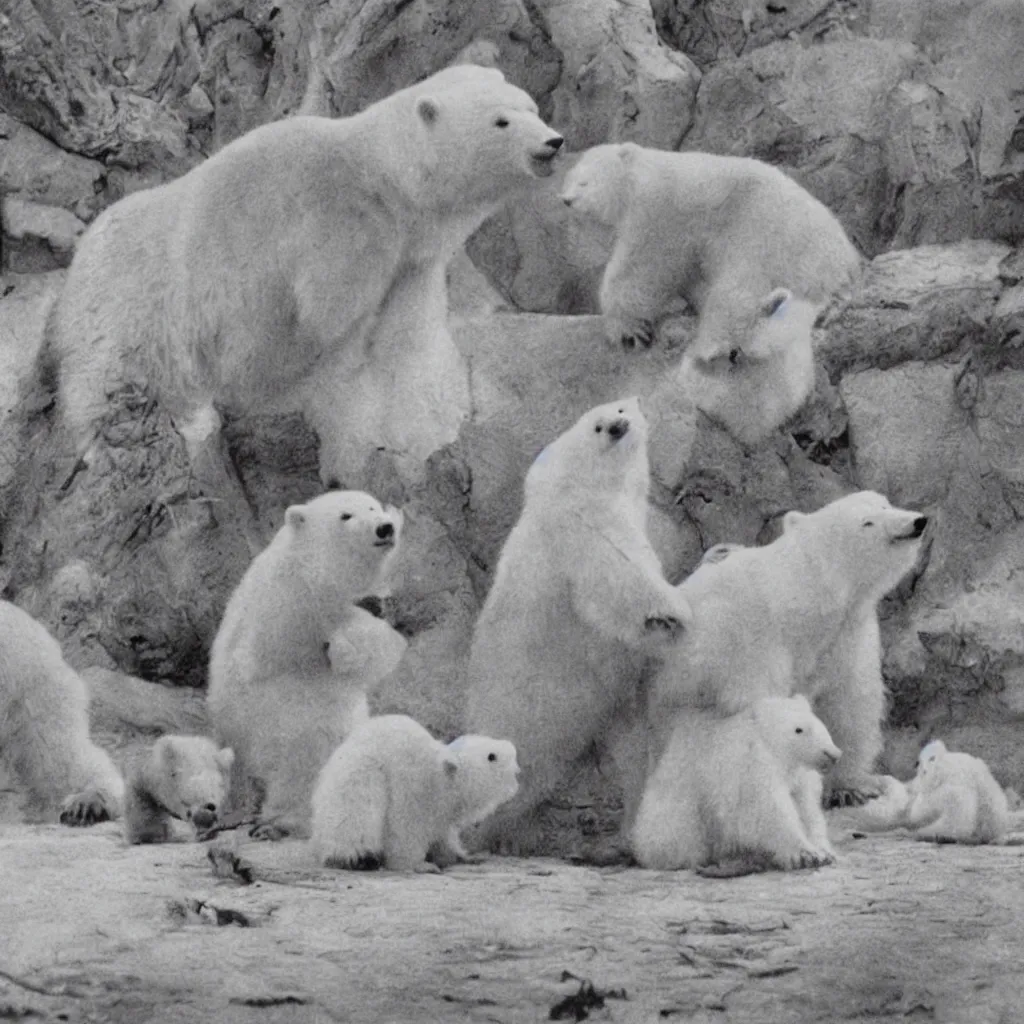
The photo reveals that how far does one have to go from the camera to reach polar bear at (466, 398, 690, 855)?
9.05 m

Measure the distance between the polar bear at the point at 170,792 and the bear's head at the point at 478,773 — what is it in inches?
41.2

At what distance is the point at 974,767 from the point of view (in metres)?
8.93

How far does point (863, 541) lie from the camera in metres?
9.27

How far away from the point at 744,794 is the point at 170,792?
224 centimetres

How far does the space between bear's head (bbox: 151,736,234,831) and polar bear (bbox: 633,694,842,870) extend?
167cm

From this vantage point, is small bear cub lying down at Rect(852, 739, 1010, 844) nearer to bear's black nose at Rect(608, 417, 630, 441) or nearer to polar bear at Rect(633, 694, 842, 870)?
polar bear at Rect(633, 694, 842, 870)

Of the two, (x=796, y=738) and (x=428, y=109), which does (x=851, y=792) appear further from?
(x=428, y=109)

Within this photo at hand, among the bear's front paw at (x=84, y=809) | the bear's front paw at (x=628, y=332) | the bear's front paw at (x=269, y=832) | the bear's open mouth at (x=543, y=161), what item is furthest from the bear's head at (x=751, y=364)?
the bear's front paw at (x=84, y=809)

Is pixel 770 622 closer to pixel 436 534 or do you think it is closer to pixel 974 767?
pixel 974 767

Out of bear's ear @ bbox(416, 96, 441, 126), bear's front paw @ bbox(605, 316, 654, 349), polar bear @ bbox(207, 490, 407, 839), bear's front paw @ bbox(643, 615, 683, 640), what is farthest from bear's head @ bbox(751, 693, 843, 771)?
bear's ear @ bbox(416, 96, 441, 126)

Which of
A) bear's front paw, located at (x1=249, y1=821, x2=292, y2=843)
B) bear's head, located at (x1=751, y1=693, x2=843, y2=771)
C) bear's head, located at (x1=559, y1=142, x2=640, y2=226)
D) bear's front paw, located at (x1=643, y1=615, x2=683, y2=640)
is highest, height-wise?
bear's head, located at (x1=559, y1=142, x2=640, y2=226)

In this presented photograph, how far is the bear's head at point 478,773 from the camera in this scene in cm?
Result: 854

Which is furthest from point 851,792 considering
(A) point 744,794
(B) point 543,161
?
(B) point 543,161

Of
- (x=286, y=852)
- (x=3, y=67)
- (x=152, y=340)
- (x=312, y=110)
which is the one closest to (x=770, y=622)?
(x=286, y=852)
